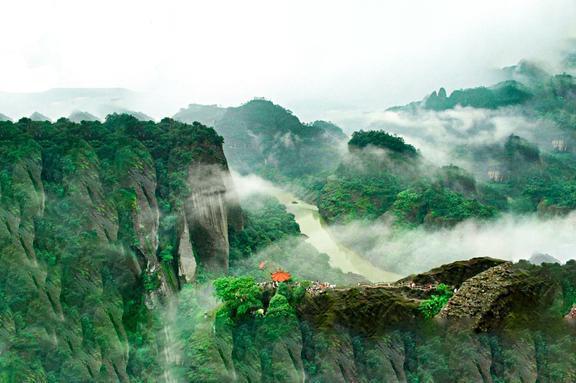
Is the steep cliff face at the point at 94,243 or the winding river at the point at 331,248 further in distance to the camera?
the winding river at the point at 331,248

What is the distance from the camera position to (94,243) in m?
25.0

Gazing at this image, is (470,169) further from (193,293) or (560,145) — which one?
(193,293)

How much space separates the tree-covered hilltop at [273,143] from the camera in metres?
92.9

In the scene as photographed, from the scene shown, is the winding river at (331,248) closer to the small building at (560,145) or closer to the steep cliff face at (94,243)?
the steep cliff face at (94,243)

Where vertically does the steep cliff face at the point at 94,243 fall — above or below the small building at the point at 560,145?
above

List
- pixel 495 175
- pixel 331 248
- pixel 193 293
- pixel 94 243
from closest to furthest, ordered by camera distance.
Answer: pixel 94 243, pixel 193 293, pixel 331 248, pixel 495 175

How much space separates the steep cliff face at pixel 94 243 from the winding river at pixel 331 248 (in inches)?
629

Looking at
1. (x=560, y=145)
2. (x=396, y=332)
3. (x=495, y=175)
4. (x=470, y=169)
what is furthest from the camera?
(x=560, y=145)

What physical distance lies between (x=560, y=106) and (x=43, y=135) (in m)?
118

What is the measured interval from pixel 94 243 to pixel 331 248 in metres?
31.1

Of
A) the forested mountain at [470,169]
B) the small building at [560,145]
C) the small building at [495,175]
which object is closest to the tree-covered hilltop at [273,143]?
the forested mountain at [470,169]

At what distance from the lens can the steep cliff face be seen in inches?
825

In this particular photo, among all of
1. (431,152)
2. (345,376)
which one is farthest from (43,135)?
(431,152)

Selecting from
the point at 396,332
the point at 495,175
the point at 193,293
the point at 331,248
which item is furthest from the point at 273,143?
the point at 396,332
